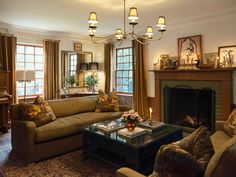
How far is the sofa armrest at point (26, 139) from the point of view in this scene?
2.96 metres

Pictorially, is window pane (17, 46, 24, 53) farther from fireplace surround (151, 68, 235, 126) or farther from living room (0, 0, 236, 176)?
fireplace surround (151, 68, 235, 126)

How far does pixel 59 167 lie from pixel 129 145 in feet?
3.78

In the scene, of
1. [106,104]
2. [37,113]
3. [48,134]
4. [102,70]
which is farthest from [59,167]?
[102,70]

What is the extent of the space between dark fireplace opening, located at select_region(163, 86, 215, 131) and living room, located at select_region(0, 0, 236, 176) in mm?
23

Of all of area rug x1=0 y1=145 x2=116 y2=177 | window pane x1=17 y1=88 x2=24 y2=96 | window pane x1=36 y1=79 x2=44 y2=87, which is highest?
window pane x1=36 y1=79 x2=44 y2=87

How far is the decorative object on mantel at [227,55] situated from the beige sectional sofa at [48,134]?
8.46 feet

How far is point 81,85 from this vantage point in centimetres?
670

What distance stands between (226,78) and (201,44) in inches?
37.5

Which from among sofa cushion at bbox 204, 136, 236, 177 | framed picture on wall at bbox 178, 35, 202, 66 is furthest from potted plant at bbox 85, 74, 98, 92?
sofa cushion at bbox 204, 136, 236, 177

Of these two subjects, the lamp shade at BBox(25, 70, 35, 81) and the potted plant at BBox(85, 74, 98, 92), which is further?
the potted plant at BBox(85, 74, 98, 92)

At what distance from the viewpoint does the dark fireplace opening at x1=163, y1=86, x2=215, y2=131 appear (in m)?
4.46

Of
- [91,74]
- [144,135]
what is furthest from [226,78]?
[91,74]

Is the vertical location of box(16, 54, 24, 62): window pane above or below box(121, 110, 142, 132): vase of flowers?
above

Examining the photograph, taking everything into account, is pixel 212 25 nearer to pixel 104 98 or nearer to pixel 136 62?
pixel 136 62
